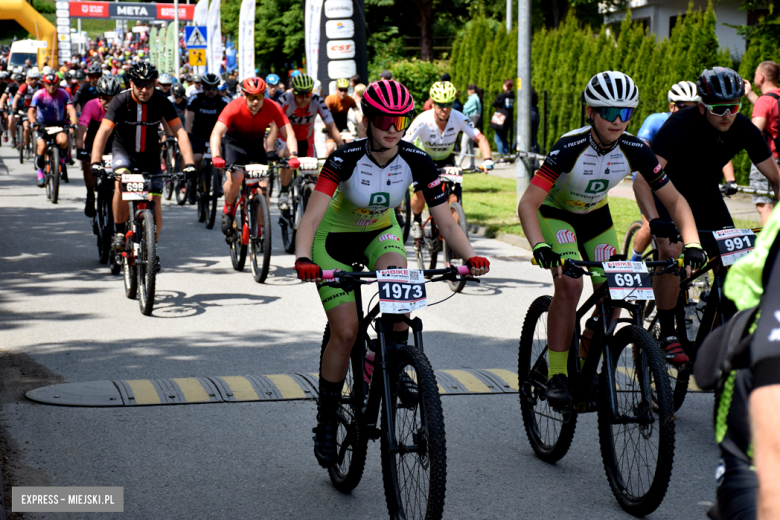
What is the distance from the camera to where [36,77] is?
73.4ft

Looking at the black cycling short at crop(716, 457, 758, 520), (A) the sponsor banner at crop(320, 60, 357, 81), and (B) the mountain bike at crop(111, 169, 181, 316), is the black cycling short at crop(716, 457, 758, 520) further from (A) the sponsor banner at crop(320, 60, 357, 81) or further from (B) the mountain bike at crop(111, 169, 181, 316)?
(A) the sponsor banner at crop(320, 60, 357, 81)

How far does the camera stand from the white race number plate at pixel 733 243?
17.8 ft

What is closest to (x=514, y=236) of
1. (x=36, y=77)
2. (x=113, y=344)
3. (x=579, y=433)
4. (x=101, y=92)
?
(x=101, y=92)

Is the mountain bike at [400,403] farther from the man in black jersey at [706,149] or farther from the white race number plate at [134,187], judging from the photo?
the white race number plate at [134,187]

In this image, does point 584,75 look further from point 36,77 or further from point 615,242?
point 615,242

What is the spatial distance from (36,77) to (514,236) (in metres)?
13.8

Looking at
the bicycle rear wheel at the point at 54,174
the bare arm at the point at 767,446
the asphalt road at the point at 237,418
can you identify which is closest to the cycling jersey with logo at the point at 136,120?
the asphalt road at the point at 237,418

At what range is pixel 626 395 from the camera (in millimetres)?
4398

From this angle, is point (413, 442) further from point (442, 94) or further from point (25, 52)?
point (25, 52)

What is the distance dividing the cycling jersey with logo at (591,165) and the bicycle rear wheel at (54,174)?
13.4 meters

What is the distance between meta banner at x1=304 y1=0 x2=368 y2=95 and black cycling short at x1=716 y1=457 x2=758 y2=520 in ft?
66.1

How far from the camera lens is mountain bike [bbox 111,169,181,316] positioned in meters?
8.72

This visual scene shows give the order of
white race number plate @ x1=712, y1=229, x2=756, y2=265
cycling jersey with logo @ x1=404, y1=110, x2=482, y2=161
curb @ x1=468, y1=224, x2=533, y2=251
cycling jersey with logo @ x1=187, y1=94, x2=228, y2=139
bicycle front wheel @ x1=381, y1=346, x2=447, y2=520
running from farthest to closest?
cycling jersey with logo @ x1=187, y1=94, x2=228, y2=139, curb @ x1=468, y1=224, x2=533, y2=251, cycling jersey with logo @ x1=404, y1=110, x2=482, y2=161, white race number plate @ x1=712, y1=229, x2=756, y2=265, bicycle front wheel @ x1=381, y1=346, x2=447, y2=520

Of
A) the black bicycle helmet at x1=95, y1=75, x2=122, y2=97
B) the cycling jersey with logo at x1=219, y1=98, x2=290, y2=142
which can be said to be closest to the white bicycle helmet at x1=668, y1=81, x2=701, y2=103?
the cycling jersey with logo at x1=219, y1=98, x2=290, y2=142
